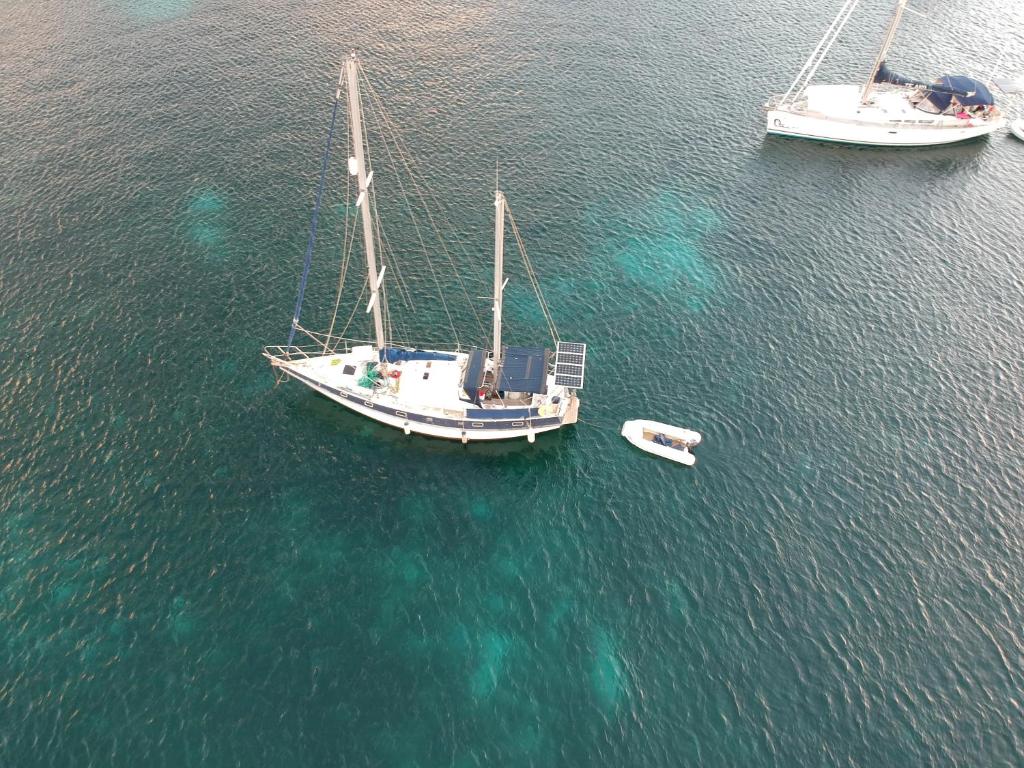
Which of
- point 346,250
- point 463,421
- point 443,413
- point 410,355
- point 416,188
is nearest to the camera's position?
point 463,421

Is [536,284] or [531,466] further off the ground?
[536,284]

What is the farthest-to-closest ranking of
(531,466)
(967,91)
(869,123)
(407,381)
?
1. (869,123)
2. (967,91)
3. (407,381)
4. (531,466)

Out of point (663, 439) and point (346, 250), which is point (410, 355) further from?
point (663, 439)

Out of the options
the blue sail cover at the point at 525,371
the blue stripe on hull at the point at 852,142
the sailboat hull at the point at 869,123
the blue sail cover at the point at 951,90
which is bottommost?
the blue sail cover at the point at 525,371

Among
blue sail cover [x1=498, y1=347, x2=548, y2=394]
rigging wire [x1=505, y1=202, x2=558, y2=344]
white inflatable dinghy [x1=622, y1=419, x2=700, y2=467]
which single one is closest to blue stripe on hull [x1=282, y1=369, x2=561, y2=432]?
blue sail cover [x1=498, y1=347, x2=548, y2=394]

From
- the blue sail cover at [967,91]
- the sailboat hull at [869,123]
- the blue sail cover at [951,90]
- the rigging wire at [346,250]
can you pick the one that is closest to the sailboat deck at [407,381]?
the rigging wire at [346,250]

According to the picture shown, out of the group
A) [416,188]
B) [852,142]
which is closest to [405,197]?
[416,188]

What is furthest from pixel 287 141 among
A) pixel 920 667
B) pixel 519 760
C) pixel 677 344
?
pixel 920 667

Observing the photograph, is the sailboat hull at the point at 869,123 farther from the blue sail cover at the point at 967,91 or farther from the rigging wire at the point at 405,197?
the rigging wire at the point at 405,197
